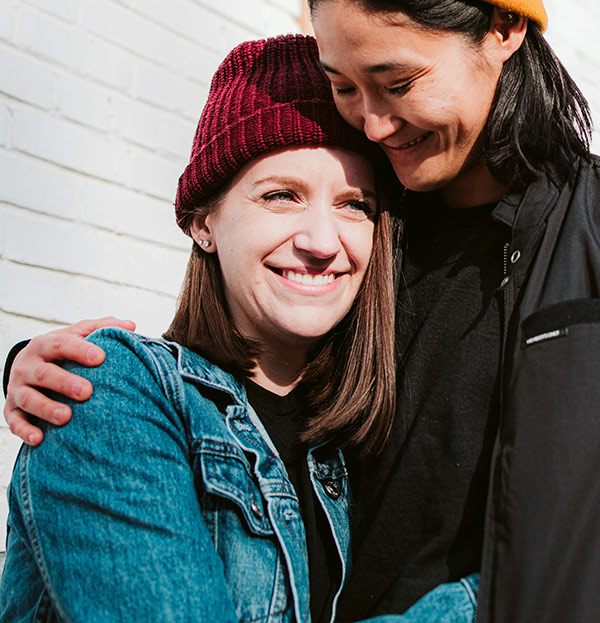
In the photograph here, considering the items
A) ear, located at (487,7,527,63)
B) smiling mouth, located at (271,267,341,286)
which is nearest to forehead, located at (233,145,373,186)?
smiling mouth, located at (271,267,341,286)

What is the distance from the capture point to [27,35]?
2539 millimetres

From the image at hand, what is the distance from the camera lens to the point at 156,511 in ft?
5.01

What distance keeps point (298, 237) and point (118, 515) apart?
777 mm

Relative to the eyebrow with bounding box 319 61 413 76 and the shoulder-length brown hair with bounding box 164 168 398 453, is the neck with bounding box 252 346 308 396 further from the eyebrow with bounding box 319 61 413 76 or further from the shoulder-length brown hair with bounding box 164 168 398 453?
the eyebrow with bounding box 319 61 413 76

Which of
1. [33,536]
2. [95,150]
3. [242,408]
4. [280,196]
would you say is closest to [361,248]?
[280,196]

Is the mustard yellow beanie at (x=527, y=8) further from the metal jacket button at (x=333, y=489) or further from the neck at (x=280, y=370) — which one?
the metal jacket button at (x=333, y=489)

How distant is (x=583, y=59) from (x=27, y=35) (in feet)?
9.56

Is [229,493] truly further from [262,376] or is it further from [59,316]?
[59,316]

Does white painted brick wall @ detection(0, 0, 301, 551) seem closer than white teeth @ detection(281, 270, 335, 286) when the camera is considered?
No

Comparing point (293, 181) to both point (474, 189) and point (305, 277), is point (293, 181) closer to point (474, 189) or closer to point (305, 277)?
point (305, 277)

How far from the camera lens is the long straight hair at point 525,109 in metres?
1.77

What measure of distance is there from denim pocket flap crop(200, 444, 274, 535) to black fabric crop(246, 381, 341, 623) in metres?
0.18

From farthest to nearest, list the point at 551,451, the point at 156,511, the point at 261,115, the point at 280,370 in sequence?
1. the point at 280,370
2. the point at 261,115
3. the point at 156,511
4. the point at 551,451

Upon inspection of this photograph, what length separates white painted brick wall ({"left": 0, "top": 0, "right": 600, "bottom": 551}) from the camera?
8.14 feet
